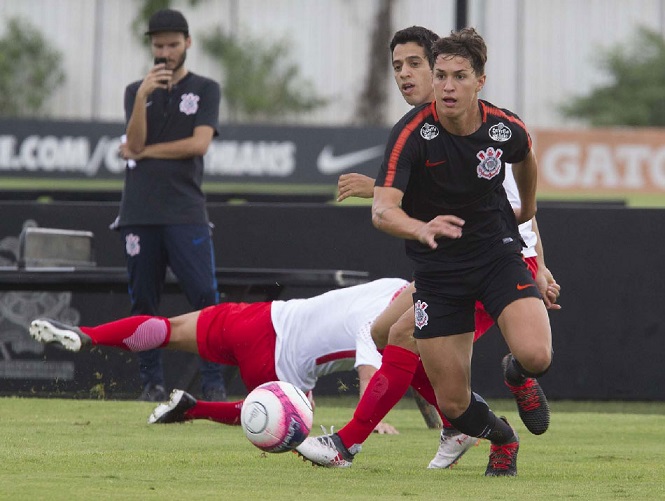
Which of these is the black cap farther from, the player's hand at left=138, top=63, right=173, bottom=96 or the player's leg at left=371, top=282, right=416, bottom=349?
the player's leg at left=371, top=282, right=416, bottom=349

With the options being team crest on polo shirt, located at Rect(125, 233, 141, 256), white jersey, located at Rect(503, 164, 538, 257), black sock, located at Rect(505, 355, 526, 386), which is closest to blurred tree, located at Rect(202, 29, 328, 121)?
team crest on polo shirt, located at Rect(125, 233, 141, 256)

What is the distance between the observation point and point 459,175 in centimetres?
605

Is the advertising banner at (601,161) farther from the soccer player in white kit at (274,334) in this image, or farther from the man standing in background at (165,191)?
the soccer player in white kit at (274,334)

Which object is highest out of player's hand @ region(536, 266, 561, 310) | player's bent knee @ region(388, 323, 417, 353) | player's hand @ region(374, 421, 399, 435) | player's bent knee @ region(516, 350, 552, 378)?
player's hand @ region(536, 266, 561, 310)

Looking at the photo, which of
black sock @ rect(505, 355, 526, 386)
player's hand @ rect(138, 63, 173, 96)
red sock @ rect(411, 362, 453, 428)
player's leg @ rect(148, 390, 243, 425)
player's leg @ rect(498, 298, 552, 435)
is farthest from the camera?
player's hand @ rect(138, 63, 173, 96)

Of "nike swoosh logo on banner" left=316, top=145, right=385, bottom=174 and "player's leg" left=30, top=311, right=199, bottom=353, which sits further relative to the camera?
"nike swoosh logo on banner" left=316, top=145, right=385, bottom=174

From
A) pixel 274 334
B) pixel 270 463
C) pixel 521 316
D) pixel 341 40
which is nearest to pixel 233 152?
pixel 341 40

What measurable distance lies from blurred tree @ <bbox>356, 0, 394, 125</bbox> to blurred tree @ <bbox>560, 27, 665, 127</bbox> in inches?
174

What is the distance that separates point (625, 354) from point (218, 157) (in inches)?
576

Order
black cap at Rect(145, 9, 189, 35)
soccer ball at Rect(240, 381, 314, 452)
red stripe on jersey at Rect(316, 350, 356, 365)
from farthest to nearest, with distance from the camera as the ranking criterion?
1. black cap at Rect(145, 9, 189, 35)
2. red stripe on jersey at Rect(316, 350, 356, 365)
3. soccer ball at Rect(240, 381, 314, 452)

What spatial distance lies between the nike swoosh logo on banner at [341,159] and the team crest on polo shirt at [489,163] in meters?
17.6

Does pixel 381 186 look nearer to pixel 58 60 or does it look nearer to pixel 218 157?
pixel 218 157

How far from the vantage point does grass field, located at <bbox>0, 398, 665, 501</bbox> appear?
214 inches

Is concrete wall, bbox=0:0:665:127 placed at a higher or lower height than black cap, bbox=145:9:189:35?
higher
